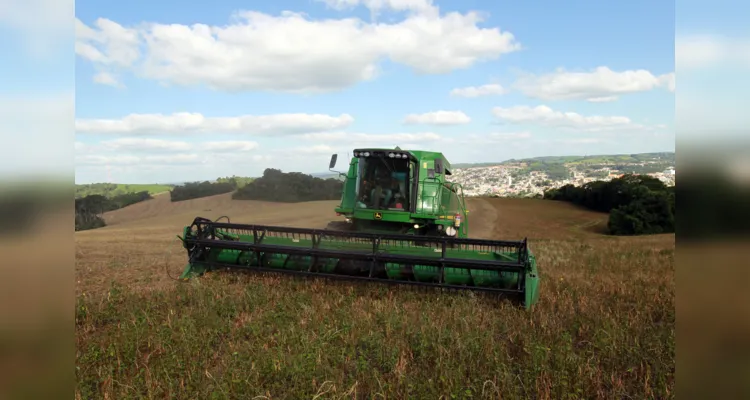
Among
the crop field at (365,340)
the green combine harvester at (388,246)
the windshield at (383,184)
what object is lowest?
the crop field at (365,340)

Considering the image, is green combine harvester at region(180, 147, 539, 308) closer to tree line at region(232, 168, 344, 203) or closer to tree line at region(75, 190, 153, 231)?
tree line at region(75, 190, 153, 231)

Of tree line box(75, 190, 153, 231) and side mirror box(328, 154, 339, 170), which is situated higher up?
side mirror box(328, 154, 339, 170)

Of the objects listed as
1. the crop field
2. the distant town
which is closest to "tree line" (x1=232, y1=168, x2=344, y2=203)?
the distant town

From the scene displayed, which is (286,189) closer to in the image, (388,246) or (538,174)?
(538,174)

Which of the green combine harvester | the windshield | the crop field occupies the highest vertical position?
the windshield

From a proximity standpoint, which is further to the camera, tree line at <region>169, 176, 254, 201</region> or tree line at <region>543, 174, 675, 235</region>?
tree line at <region>169, 176, 254, 201</region>

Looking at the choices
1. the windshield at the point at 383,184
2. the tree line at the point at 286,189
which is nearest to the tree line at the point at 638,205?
the windshield at the point at 383,184

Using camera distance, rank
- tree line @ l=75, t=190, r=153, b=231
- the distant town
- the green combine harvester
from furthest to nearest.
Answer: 1. the distant town
2. tree line @ l=75, t=190, r=153, b=231
3. the green combine harvester

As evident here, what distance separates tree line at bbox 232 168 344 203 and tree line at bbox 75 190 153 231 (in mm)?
8352

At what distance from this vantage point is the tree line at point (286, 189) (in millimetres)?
35688

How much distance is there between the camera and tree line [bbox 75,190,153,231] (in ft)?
92.0

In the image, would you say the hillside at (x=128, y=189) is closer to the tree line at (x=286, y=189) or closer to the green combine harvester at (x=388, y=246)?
the tree line at (x=286, y=189)

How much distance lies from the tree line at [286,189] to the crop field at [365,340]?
28.2m

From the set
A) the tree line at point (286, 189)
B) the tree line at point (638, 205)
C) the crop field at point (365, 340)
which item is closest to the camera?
the crop field at point (365, 340)
